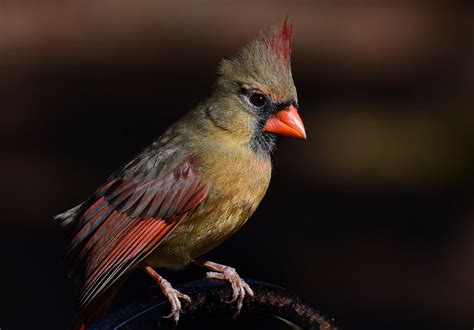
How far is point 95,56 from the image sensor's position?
21.4 ft

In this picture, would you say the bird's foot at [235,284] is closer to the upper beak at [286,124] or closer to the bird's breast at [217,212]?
the bird's breast at [217,212]

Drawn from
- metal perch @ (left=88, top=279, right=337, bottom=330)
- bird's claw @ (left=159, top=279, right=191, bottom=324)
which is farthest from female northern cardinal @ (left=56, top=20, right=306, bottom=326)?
metal perch @ (left=88, top=279, right=337, bottom=330)

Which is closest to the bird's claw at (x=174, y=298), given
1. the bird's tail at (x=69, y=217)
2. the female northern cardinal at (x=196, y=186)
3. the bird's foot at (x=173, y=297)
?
the bird's foot at (x=173, y=297)

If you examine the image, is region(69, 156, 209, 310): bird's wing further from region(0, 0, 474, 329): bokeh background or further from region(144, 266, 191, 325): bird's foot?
region(0, 0, 474, 329): bokeh background

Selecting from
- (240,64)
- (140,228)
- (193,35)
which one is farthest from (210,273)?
(193,35)

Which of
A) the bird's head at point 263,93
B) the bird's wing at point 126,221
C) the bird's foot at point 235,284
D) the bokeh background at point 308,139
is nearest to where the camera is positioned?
the bird's foot at point 235,284

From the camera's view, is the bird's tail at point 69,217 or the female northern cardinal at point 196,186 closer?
the female northern cardinal at point 196,186

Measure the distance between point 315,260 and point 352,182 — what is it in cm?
68

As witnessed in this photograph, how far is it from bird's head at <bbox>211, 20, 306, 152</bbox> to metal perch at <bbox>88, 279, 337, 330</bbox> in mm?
744

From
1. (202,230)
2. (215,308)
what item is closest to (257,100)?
(202,230)

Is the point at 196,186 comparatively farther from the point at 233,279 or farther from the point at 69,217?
the point at 69,217

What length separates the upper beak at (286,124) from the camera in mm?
3512

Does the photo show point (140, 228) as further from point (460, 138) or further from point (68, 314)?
point (460, 138)

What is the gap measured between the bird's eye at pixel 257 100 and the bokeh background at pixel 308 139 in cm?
145
